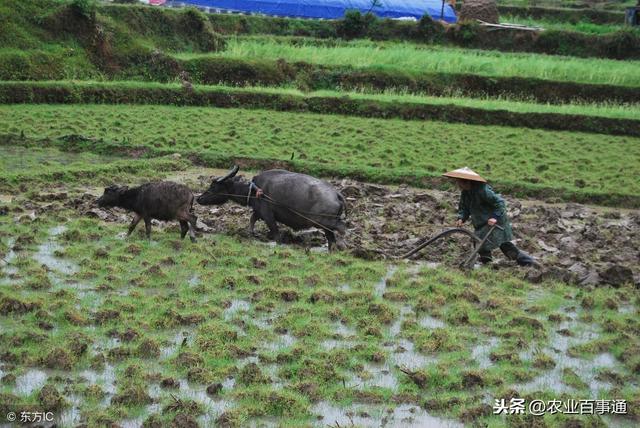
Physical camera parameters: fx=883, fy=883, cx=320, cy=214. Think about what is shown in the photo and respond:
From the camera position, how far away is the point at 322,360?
6.79 m

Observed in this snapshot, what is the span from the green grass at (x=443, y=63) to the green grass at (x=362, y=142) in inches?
217

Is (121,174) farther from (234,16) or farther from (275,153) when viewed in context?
(234,16)

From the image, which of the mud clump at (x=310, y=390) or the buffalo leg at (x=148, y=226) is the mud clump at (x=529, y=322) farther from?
the buffalo leg at (x=148, y=226)

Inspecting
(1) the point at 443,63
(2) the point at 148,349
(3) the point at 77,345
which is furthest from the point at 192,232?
(1) the point at 443,63

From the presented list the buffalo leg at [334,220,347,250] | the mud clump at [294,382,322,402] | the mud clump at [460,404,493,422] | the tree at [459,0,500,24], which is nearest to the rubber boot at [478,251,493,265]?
the buffalo leg at [334,220,347,250]

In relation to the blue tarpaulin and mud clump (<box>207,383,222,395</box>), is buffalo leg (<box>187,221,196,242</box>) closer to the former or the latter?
mud clump (<box>207,383,222,395</box>)

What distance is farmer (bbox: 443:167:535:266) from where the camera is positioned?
10.1 m

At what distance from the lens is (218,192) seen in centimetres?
1152

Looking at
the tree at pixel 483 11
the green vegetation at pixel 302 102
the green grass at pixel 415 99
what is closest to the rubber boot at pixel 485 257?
the green vegetation at pixel 302 102

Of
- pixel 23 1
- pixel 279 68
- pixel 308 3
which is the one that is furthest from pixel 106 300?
pixel 308 3

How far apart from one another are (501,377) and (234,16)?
98.4 ft

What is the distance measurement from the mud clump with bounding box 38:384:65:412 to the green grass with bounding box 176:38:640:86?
19.8 meters

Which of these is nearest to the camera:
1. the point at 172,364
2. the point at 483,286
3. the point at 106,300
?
the point at 172,364

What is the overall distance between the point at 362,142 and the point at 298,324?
10.9 m
